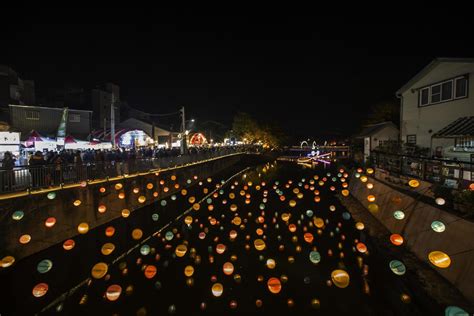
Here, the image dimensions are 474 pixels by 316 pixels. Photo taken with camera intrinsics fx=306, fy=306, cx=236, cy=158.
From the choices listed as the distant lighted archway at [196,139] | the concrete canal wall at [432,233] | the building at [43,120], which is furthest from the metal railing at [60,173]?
the distant lighted archway at [196,139]

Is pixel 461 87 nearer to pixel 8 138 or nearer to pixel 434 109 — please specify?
pixel 434 109

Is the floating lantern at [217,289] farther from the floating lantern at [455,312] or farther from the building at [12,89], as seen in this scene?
the building at [12,89]

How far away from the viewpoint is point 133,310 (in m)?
7.36

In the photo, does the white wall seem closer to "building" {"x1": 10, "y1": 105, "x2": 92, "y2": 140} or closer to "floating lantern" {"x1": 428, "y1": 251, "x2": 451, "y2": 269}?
"floating lantern" {"x1": 428, "y1": 251, "x2": 451, "y2": 269}

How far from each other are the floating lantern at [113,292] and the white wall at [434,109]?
50.7 ft

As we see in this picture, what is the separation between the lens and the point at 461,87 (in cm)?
1445

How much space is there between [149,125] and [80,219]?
97.3 ft

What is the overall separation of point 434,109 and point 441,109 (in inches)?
22.4

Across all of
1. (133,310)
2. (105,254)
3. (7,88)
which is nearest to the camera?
(133,310)

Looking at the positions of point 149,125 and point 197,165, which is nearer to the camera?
point 197,165

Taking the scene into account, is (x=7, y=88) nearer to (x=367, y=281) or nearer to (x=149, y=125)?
(x=149, y=125)

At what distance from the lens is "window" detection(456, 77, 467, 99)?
14.2 metres

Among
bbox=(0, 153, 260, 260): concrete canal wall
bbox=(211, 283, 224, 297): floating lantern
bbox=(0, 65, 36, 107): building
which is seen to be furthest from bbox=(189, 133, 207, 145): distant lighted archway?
bbox=(211, 283, 224, 297): floating lantern

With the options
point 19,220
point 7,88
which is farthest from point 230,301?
point 7,88
